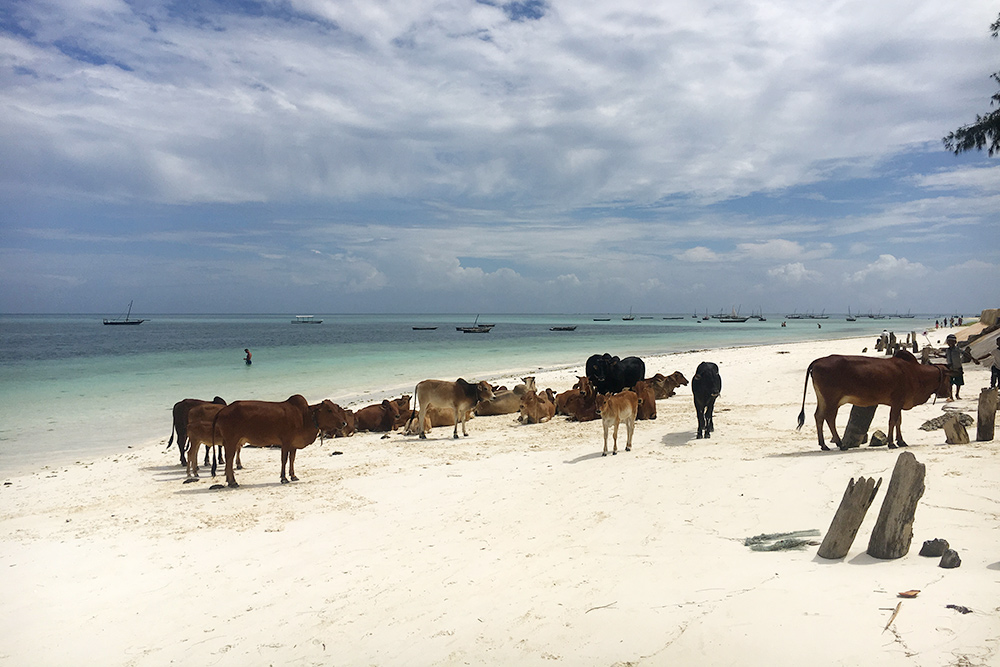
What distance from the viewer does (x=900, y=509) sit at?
449 centimetres

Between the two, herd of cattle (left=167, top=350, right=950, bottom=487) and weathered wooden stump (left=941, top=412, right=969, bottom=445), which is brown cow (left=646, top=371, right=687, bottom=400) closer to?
herd of cattle (left=167, top=350, right=950, bottom=487)

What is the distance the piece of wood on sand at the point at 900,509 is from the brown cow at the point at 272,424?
277 inches

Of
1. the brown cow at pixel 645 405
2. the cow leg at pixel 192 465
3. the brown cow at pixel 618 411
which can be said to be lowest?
the cow leg at pixel 192 465

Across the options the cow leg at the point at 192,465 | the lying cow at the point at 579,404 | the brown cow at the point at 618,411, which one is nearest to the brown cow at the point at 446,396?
the lying cow at the point at 579,404

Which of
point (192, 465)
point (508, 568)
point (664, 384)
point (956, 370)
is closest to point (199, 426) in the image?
point (192, 465)

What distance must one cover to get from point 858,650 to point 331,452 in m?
9.81

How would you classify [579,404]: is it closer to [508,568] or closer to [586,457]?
[586,457]

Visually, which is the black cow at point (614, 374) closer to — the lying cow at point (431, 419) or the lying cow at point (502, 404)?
the lying cow at point (502, 404)

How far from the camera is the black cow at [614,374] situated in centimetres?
1542

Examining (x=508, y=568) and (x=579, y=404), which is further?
(x=579, y=404)

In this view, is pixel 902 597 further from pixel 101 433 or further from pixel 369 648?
pixel 101 433

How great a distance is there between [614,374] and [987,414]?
26.8 feet

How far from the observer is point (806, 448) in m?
9.07

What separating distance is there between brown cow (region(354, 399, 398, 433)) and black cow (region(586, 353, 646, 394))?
17.2 feet
